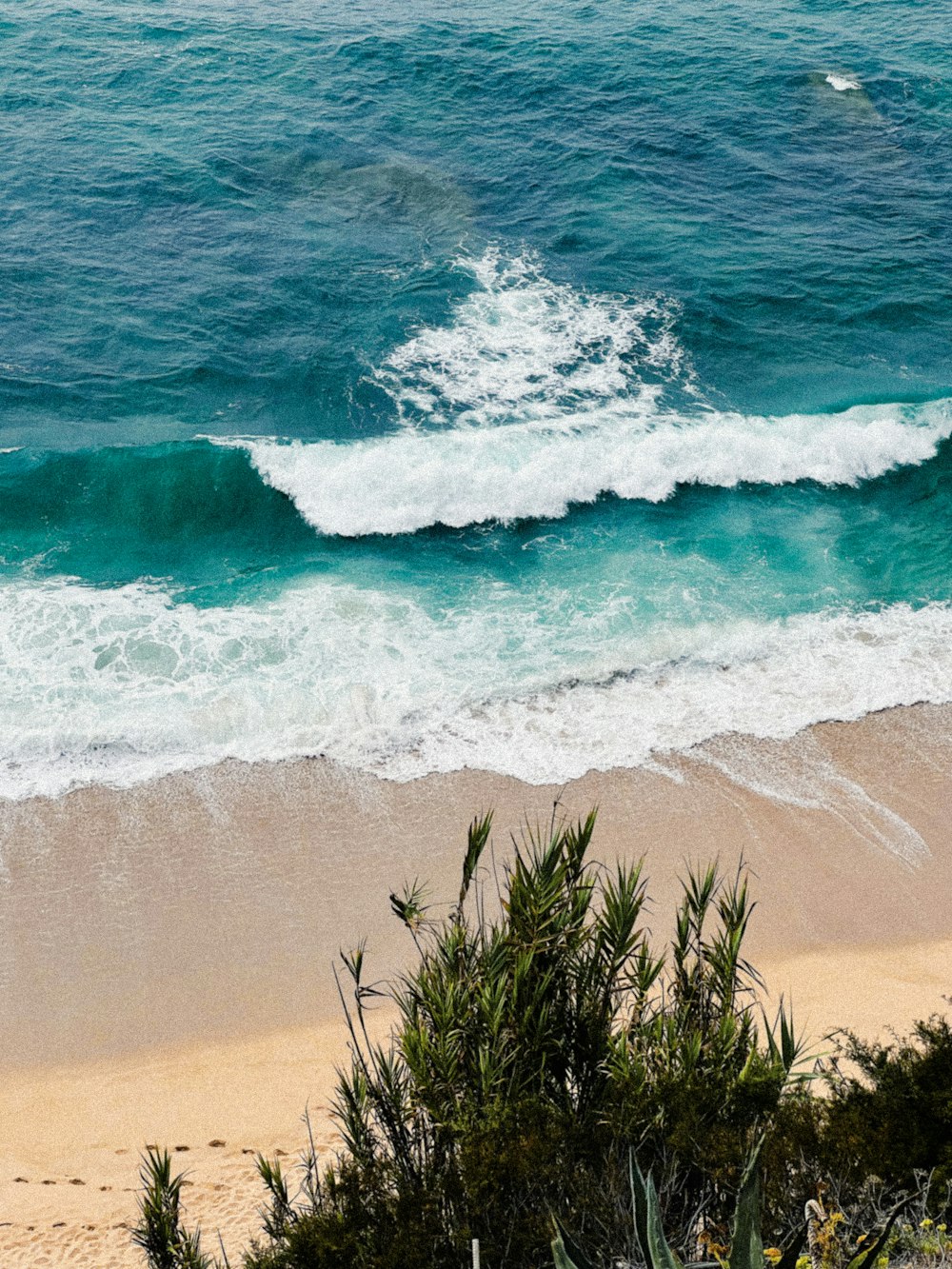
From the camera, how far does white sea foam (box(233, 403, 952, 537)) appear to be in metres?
20.2

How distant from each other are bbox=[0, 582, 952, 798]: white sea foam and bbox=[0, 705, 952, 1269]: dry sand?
21.2 inches

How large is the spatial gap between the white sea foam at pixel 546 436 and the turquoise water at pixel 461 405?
87 mm

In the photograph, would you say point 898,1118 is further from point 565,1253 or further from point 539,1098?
point 565,1253

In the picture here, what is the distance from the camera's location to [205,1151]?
10859 mm

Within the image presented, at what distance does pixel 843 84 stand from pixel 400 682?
95.4ft

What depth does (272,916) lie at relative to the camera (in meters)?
13.4

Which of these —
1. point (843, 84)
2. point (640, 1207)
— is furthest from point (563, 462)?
point (843, 84)

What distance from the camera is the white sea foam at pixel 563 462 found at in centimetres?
2023

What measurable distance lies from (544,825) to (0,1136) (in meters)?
7.31

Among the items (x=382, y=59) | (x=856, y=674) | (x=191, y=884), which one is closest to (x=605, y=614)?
(x=856, y=674)

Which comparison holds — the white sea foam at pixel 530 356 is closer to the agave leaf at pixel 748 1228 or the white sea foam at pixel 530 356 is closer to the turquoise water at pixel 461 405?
the turquoise water at pixel 461 405

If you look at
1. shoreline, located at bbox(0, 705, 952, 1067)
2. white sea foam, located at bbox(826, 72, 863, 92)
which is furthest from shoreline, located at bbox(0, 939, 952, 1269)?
white sea foam, located at bbox(826, 72, 863, 92)

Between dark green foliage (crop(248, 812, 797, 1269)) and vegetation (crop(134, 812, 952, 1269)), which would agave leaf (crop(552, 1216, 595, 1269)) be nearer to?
vegetation (crop(134, 812, 952, 1269))

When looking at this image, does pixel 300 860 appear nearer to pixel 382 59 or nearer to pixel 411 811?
pixel 411 811
